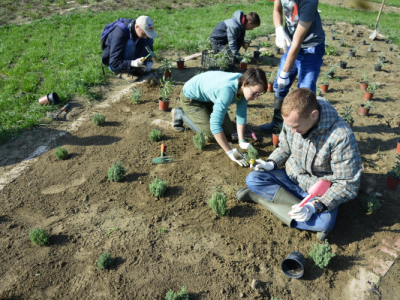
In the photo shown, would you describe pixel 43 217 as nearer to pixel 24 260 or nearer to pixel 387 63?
pixel 24 260

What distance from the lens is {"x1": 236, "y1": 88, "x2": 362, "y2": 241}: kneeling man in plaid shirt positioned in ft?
8.70

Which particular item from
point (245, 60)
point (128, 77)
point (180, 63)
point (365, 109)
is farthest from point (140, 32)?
point (365, 109)

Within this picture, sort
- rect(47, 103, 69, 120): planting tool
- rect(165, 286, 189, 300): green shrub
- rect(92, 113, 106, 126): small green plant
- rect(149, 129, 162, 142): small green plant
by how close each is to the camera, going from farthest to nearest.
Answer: rect(47, 103, 69, 120): planting tool < rect(92, 113, 106, 126): small green plant < rect(149, 129, 162, 142): small green plant < rect(165, 286, 189, 300): green shrub

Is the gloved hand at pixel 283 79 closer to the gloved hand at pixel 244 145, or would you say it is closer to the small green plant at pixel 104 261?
the gloved hand at pixel 244 145

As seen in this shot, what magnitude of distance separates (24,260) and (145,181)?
1.50m

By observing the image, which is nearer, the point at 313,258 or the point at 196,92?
the point at 313,258

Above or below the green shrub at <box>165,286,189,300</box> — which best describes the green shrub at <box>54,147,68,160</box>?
above

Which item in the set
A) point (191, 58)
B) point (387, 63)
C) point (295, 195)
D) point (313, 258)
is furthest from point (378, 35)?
point (313, 258)

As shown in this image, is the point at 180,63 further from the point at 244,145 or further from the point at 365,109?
the point at 365,109

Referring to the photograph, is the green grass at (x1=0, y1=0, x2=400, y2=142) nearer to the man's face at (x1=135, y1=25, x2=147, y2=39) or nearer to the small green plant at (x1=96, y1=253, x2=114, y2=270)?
the man's face at (x1=135, y1=25, x2=147, y2=39)

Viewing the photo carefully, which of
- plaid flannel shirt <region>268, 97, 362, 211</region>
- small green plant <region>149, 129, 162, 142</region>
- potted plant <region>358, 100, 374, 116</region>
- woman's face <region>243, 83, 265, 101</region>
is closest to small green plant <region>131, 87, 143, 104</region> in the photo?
small green plant <region>149, 129, 162, 142</region>

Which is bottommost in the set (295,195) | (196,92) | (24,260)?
(24,260)

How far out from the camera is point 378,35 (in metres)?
9.84

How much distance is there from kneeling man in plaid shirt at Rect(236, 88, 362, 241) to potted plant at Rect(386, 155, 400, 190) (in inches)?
42.5
